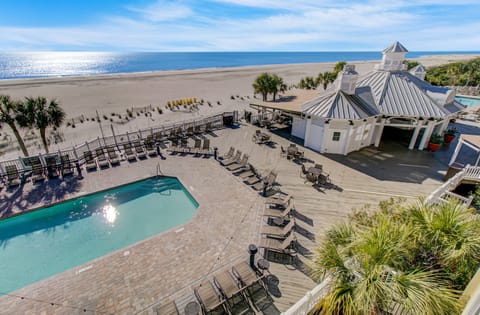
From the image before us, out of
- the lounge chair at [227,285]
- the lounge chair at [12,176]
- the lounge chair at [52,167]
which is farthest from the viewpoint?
the lounge chair at [52,167]

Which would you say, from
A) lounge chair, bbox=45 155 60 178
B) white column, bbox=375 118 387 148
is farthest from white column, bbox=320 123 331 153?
lounge chair, bbox=45 155 60 178

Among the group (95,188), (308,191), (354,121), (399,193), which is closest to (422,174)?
(399,193)

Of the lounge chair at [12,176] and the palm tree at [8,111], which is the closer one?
the lounge chair at [12,176]

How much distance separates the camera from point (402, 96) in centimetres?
1600

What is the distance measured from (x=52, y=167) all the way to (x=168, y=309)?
1228cm

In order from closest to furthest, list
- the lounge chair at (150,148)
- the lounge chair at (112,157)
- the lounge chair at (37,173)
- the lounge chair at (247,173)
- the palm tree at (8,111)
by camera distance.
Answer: the lounge chair at (37,173) < the lounge chair at (247,173) < the palm tree at (8,111) < the lounge chair at (112,157) < the lounge chair at (150,148)

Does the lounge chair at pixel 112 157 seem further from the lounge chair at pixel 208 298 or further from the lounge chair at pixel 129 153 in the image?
the lounge chair at pixel 208 298

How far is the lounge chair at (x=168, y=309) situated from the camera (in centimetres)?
568

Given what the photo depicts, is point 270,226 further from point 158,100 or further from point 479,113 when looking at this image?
point 158,100

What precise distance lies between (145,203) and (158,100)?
2864 cm

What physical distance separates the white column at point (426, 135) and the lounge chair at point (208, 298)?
17.9 m

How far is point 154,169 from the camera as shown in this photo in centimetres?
1387

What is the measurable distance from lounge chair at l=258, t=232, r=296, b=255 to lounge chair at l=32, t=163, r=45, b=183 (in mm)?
13045

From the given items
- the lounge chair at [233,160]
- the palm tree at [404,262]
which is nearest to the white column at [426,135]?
the lounge chair at [233,160]
